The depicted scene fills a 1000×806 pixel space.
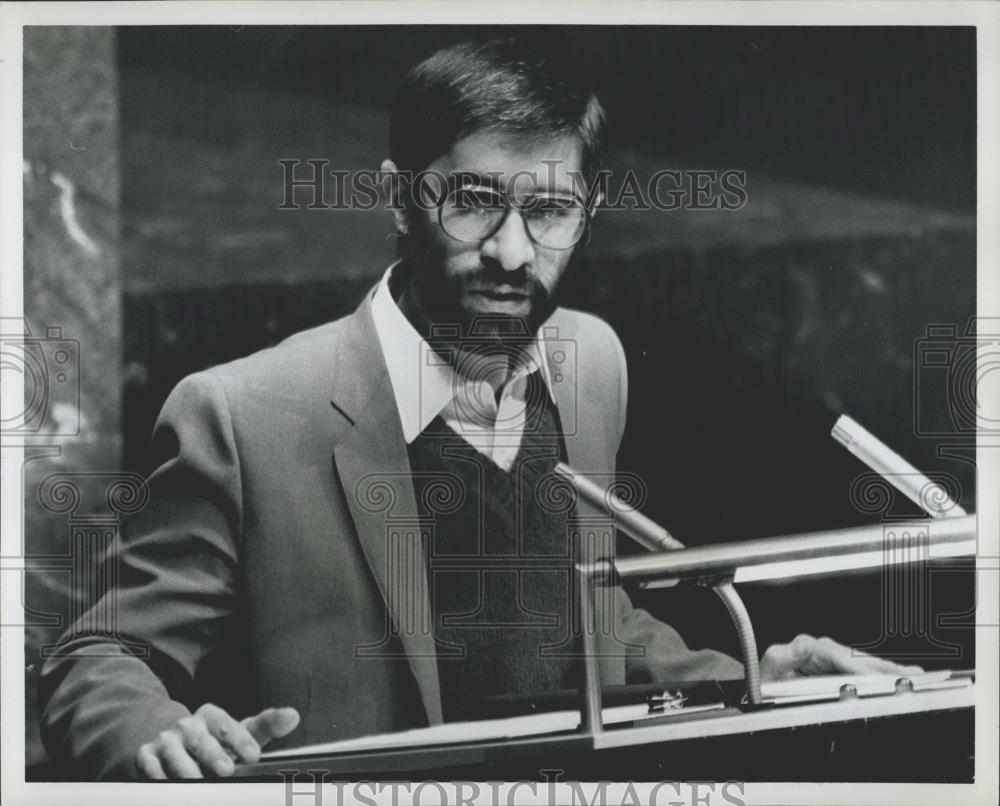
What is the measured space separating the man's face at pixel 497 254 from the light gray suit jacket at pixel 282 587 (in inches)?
9.1

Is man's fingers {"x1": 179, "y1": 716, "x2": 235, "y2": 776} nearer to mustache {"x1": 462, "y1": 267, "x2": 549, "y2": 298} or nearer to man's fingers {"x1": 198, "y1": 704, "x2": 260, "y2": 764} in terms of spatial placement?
man's fingers {"x1": 198, "y1": 704, "x2": 260, "y2": 764}

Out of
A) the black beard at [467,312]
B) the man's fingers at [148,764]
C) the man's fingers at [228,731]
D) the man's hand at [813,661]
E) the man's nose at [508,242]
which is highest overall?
the man's nose at [508,242]

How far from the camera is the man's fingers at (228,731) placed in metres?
2.53

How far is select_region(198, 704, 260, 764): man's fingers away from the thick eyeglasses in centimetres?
115

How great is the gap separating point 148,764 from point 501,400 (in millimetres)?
1087

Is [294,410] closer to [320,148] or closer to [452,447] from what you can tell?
[452,447]

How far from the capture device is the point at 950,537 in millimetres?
2627

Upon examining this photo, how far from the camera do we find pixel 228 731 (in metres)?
2.53

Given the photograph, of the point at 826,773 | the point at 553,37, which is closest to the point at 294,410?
the point at 553,37

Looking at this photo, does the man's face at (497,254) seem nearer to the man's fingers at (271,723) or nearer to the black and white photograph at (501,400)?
the black and white photograph at (501,400)

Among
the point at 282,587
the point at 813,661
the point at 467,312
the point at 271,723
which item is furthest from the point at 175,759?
the point at 813,661

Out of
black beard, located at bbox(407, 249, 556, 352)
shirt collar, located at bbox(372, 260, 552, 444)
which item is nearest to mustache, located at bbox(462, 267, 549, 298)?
black beard, located at bbox(407, 249, 556, 352)

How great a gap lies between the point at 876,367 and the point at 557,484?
0.76m

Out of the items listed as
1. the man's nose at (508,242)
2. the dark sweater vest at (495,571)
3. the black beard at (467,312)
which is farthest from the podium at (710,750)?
the man's nose at (508,242)
